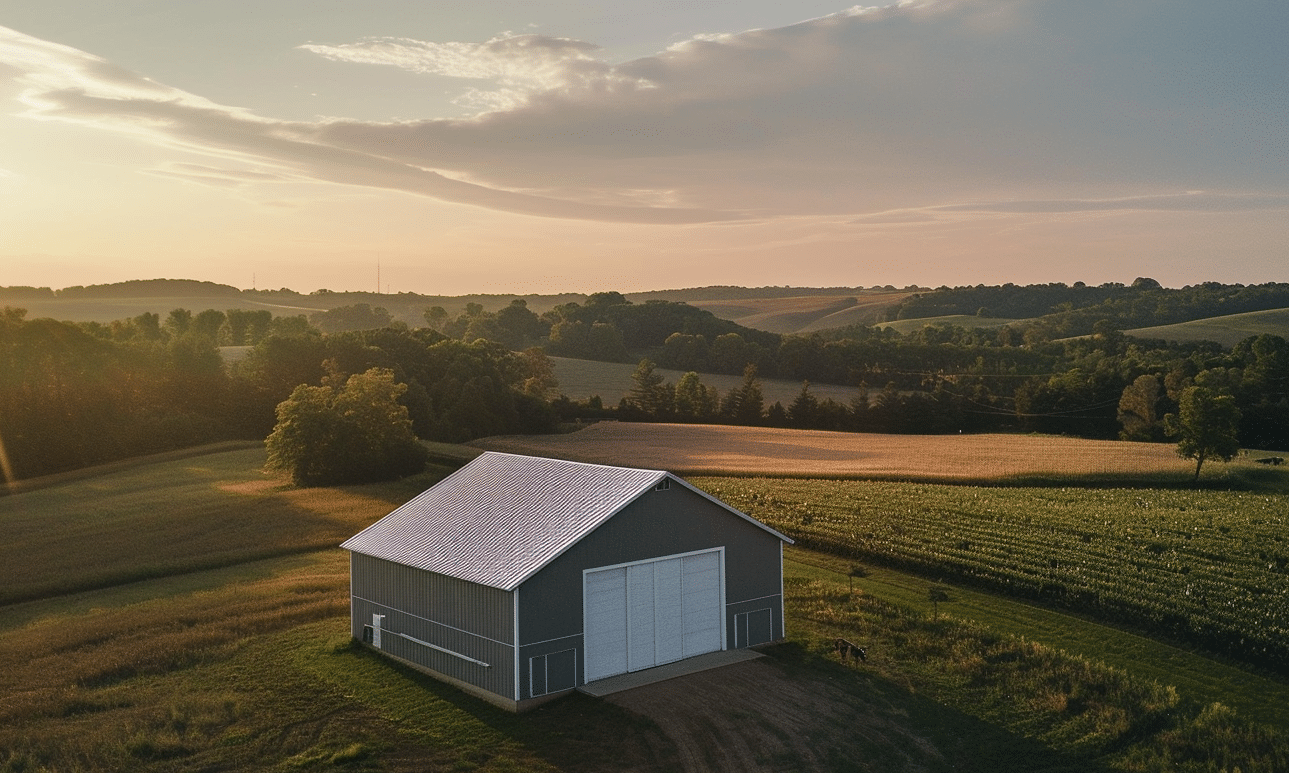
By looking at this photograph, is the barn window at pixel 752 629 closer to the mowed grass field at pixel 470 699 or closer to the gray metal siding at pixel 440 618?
the mowed grass field at pixel 470 699

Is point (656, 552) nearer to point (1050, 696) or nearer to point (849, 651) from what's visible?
point (849, 651)

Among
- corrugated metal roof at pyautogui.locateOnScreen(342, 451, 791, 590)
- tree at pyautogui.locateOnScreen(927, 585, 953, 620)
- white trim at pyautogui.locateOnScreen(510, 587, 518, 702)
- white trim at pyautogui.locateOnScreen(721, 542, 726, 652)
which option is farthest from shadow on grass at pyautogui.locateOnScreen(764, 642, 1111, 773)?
white trim at pyautogui.locateOnScreen(510, 587, 518, 702)

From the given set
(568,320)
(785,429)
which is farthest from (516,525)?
(568,320)

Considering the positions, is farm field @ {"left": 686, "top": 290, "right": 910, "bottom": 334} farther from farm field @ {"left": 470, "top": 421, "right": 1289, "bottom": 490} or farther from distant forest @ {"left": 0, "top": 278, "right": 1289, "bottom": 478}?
farm field @ {"left": 470, "top": 421, "right": 1289, "bottom": 490}

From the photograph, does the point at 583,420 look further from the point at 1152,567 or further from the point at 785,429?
the point at 1152,567

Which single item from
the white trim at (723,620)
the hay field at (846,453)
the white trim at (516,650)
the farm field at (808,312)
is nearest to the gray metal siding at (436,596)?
the white trim at (516,650)

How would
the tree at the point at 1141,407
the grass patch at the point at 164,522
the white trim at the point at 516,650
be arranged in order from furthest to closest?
the tree at the point at 1141,407 → the grass patch at the point at 164,522 → the white trim at the point at 516,650
